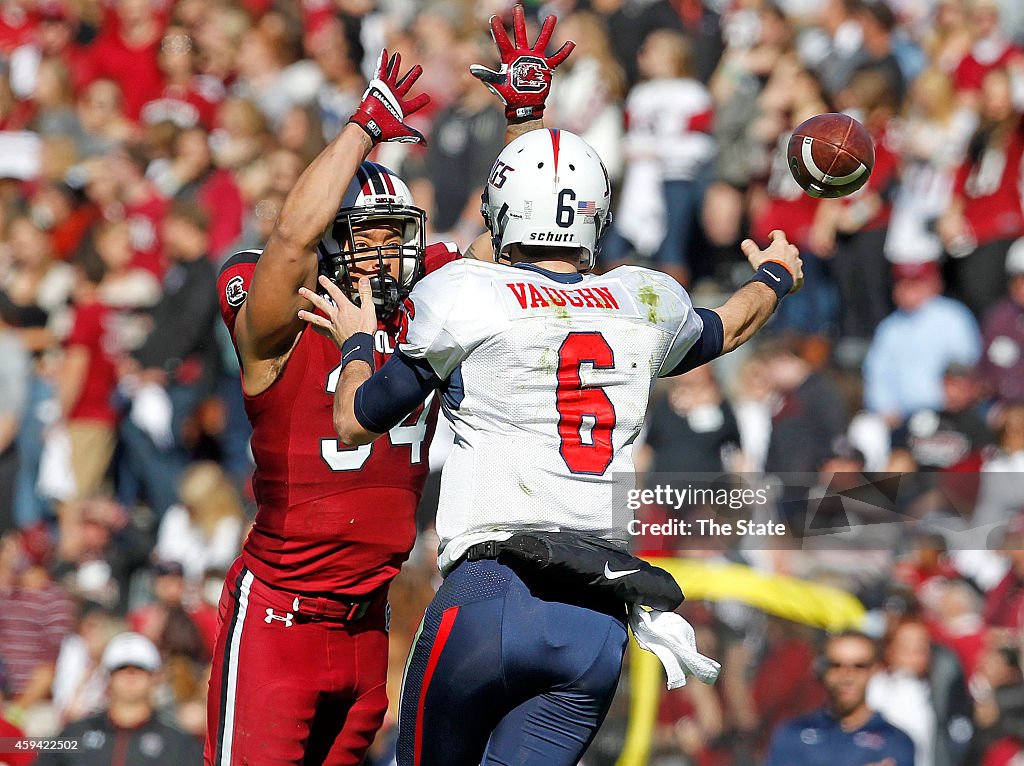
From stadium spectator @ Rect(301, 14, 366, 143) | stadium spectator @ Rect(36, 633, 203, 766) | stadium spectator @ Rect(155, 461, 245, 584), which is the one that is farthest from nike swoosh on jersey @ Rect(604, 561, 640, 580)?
stadium spectator @ Rect(301, 14, 366, 143)

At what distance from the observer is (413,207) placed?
16.9 ft

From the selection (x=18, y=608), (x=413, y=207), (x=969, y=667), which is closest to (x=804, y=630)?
(x=969, y=667)

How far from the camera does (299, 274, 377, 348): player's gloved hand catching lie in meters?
4.64

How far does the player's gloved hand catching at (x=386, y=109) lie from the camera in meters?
4.91

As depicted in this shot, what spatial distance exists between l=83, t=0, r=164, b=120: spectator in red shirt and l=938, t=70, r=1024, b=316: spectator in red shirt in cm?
587

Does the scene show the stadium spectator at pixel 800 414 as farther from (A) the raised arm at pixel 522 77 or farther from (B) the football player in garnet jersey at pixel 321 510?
(B) the football player in garnet jersey at pixel 321 510

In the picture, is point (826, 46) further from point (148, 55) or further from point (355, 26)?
point (148, 55)

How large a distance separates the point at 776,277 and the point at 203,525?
5.24 m

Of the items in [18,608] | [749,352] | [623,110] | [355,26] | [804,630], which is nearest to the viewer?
[804,630]

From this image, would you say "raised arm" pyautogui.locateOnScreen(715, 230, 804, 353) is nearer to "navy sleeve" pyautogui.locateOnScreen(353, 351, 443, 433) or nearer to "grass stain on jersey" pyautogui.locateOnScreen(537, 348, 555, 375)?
"grass stain on jersey" pyautogui.locateOnScreen(537, 348, 555, 375)

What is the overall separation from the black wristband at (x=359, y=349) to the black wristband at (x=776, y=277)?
1.21m

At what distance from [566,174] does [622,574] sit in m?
1.09

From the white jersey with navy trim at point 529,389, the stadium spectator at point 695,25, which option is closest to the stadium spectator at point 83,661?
the white jersey with navy trim at point 529,389

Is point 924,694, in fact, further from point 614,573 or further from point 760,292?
point 614,573
